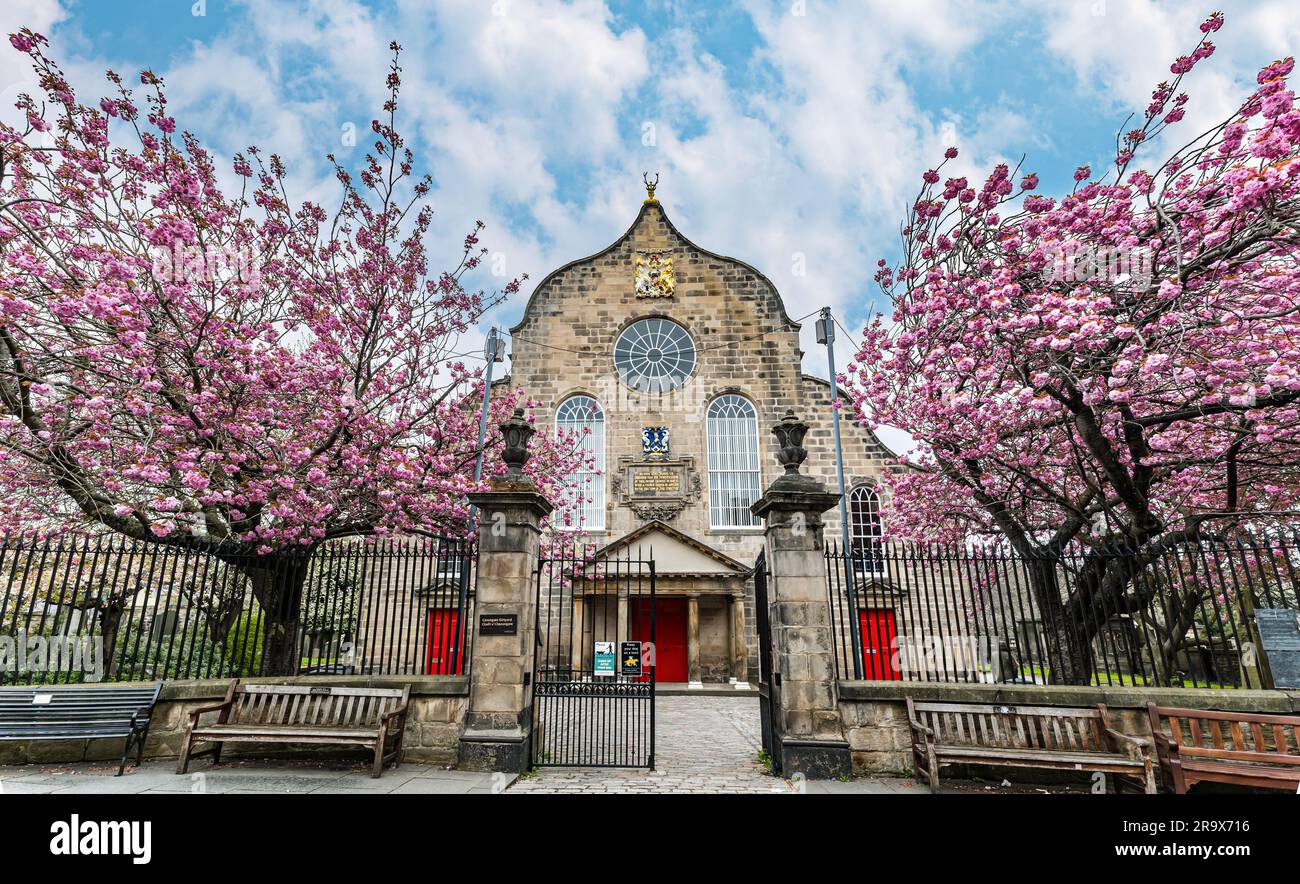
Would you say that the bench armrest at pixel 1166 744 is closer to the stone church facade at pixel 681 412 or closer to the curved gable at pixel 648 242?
the stone church facade at pixel 681 412

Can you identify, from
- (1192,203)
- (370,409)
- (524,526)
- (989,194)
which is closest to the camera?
(1192,203)

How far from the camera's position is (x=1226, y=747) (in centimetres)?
672

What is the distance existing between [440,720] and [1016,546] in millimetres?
8577

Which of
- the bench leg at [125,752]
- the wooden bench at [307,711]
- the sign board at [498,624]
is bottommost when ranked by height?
the bench leg at [125,752]

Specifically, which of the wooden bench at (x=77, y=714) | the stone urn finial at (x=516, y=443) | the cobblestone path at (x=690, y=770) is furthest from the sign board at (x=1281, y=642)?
the wooden bench at (x=77, y=714)

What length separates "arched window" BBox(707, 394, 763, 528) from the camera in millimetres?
19891

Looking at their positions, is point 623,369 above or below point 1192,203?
above

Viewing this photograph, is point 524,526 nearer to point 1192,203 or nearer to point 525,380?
point 1192,203

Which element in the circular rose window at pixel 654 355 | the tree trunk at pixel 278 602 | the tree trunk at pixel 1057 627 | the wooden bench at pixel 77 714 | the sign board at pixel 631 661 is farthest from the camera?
the circular rose window at pixel 654 355

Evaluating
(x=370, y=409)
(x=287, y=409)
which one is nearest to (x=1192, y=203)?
(x=370, y=409)

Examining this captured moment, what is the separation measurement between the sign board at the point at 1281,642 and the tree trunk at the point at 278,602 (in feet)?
37.1

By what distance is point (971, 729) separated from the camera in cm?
681

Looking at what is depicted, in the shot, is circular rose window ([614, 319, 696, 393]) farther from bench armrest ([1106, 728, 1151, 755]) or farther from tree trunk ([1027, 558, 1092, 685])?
bench armrest ([1106, 728, 1151, 755])

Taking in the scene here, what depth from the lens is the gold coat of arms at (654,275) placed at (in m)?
22.2
